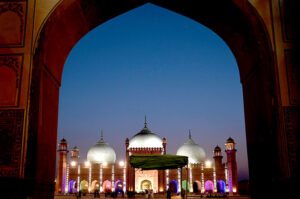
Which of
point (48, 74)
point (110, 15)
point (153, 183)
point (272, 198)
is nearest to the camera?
point (272, 198)

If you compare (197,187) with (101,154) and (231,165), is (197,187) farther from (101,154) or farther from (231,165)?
(101,154)

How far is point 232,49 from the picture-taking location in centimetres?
787

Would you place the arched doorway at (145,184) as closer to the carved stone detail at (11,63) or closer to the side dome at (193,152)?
the side dome at (193,152)

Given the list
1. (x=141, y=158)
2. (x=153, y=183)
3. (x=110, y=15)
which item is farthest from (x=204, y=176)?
(x=110, y=15)

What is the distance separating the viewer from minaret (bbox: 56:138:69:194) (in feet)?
96.3

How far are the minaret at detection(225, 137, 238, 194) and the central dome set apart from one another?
6031 millimetres

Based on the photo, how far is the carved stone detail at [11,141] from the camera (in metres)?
5.67

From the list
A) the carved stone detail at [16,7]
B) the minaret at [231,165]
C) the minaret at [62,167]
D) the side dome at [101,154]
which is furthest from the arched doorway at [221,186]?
the carved stone detail at [16,7]

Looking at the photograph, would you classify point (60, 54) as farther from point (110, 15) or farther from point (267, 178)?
point (267, 178)

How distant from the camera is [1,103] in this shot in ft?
19.5

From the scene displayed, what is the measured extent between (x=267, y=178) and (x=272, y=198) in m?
0.39

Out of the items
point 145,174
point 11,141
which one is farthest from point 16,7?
point 145,174

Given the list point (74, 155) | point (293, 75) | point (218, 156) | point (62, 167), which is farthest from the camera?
point (74, 155)

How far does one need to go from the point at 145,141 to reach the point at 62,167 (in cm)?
784
